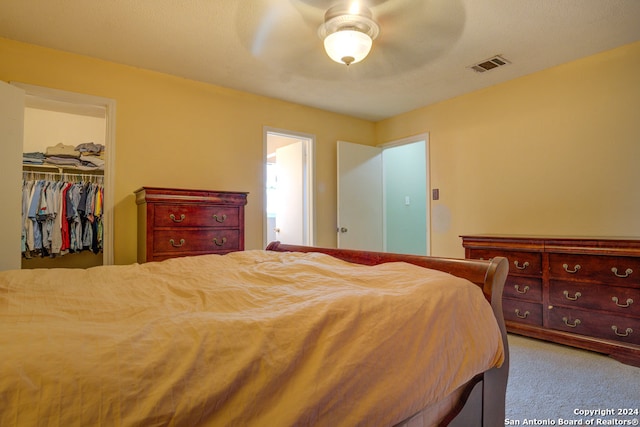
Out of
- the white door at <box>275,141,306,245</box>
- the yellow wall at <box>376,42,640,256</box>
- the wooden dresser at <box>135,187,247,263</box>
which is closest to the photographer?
the wooden dresser at <box>135,187,247,263</box>

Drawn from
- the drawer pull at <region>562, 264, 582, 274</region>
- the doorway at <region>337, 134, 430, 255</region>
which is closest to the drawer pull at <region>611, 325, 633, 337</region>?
the drawer pull at <region>562, 264, 582, 274</region>

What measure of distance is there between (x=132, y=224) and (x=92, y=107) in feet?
3.62

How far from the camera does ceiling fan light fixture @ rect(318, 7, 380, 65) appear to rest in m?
2.16

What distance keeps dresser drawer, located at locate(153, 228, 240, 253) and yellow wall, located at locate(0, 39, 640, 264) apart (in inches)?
24.0

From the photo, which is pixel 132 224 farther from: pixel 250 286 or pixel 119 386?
pixel 119 386

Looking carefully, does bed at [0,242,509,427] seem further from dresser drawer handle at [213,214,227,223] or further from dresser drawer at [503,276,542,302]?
dresser drawer at [503,276,542,302]

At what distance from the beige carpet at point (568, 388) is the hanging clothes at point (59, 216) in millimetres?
3711

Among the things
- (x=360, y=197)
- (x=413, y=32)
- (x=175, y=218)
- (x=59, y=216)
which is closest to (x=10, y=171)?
(x=59, y=216)

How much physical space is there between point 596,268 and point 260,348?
2645mm

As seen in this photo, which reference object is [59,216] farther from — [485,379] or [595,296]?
[595,296]

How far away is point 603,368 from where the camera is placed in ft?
6.89

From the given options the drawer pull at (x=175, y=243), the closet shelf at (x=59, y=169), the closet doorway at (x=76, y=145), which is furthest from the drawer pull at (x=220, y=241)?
the closet shelf at (x=59, y=169)

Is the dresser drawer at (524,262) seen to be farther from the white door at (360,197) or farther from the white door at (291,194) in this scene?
the white door at (291,194)

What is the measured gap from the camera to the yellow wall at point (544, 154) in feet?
8.95
